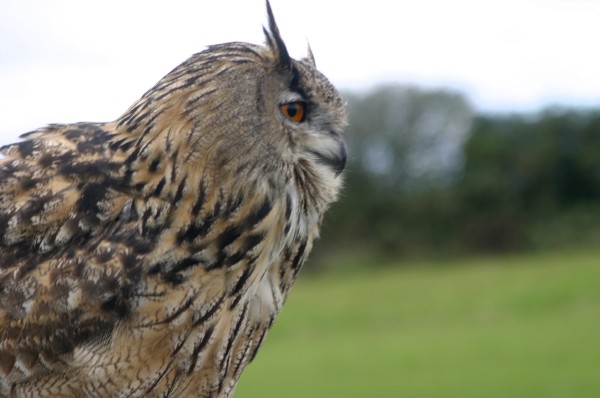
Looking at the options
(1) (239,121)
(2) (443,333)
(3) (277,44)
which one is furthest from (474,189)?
(1) (239,121)

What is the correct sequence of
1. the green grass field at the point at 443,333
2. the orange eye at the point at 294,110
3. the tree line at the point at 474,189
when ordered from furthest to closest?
the tree line at the point at 474,189 → the green grass field at the point at 443,333 → the orange eye at the point at 294,110

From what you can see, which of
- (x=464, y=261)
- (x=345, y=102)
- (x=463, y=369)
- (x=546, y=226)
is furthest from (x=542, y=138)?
(x=345, y=102)

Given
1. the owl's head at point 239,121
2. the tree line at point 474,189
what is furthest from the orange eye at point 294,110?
the tree line at point 474,189

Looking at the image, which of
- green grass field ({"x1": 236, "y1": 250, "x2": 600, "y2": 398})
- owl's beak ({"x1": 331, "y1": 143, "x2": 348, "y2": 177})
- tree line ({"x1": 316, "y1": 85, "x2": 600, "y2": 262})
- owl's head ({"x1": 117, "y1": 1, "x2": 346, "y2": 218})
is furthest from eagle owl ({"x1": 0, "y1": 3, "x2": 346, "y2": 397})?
tree line ({"x1": 316, "y1": 85, "x2": 600, "y2": 262})

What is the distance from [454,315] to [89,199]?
2145 centimetres

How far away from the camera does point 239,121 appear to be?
7.61ft

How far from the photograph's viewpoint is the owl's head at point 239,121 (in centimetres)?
232

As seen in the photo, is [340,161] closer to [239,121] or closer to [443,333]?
[239,121]

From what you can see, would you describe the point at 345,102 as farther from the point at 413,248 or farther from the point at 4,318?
the point at 413,248

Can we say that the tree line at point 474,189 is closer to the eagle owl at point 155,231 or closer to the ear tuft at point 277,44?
the ear tuft at point 277,44

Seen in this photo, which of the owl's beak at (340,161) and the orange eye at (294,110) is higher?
the orange eye at (294,110)

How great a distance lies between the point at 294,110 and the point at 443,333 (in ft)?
60.8

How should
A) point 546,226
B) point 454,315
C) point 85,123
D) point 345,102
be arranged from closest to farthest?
point 85,123, point 345,102, point 454,315, point 546,226

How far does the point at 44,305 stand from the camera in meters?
2.21
